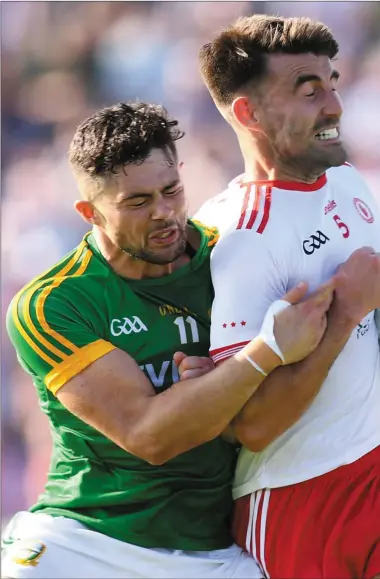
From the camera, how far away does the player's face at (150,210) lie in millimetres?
2834

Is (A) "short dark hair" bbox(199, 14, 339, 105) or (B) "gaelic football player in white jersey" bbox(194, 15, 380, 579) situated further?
(A) "short dark hair" bbox(199, 14, 339, 105)

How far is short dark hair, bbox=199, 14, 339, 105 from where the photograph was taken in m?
2.91

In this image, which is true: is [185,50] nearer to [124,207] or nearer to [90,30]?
[90,30]

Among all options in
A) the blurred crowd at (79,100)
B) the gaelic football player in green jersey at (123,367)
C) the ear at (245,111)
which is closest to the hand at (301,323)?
the gaelic football player in green jersey at (123,367)

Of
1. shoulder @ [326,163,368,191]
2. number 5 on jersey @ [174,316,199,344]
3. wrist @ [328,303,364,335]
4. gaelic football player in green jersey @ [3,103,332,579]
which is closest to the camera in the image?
wrist @ [328,303,364,335]

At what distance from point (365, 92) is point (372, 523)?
12.0ft

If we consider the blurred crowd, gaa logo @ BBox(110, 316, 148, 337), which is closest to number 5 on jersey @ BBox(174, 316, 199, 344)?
gaa logo @ BBox(110, 316, 148, 337)

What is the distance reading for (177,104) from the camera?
239 inches

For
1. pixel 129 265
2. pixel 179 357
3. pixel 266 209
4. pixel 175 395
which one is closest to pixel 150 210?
pixel 129 265

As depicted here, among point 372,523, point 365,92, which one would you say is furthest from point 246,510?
point 365,92

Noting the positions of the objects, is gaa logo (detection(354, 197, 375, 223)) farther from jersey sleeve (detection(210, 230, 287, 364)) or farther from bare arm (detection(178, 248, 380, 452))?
jersey sleeve (detection(210, 230, 287, 364))

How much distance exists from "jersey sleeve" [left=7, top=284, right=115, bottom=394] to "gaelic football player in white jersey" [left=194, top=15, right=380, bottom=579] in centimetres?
38

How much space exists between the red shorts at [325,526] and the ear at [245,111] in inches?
41.3

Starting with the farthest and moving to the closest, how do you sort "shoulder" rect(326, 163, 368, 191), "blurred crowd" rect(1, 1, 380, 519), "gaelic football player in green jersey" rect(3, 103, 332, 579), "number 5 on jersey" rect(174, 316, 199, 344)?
"blurred crowd" rect(1, 1, 380, 519)
"shoulder" rect(326, 163, 368, 191)
"number 5 on jersey" rect(174, 316, 199, 344)
"gaelic football player in green jersey" rect(3, 103, 332, 579)
